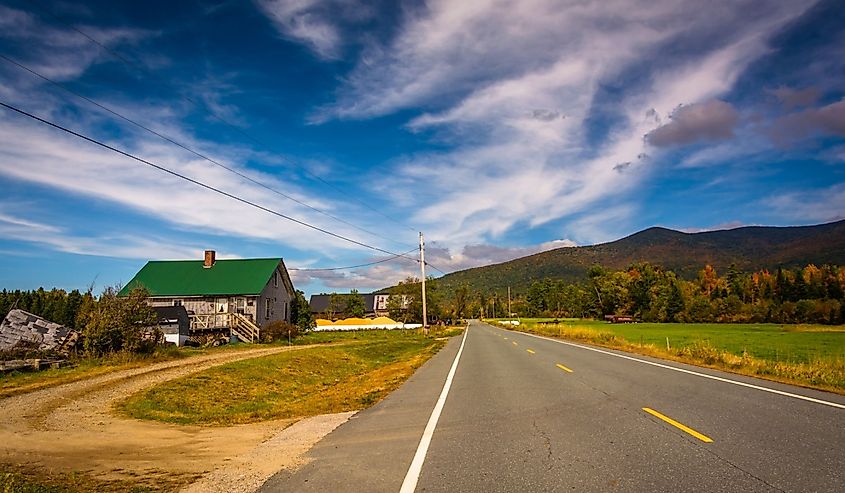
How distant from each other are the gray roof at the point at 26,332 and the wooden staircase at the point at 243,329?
14952 mm

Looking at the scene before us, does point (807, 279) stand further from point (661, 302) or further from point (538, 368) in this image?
point (538, 368)

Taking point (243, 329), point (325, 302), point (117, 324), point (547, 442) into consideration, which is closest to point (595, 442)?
point (547, 442)

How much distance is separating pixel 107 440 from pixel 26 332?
2160 centimetres

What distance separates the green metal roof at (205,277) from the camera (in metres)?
48.0

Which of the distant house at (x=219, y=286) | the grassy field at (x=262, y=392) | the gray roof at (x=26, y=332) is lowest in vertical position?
the grassy field at (x=262, y=392)

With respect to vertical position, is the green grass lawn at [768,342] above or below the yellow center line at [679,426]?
below

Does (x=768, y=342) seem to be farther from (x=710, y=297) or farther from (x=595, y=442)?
(x=710, y=297)

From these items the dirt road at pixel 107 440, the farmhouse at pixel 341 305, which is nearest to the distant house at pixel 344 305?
A: the farmhouse at pixel 341 305

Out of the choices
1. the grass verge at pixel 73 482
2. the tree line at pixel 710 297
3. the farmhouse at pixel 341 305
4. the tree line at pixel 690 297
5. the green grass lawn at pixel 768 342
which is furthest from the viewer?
the farmhouse at pixel 341 305

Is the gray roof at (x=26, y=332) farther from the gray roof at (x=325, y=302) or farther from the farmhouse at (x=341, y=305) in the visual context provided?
the gray roof at (x=325, y=302)

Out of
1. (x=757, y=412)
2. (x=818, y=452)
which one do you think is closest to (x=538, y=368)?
(x=757, y=412)

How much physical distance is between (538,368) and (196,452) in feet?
42.7

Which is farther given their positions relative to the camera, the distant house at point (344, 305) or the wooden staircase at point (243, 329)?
the distant house at point (344, 305)

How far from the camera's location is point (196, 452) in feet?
27.4
